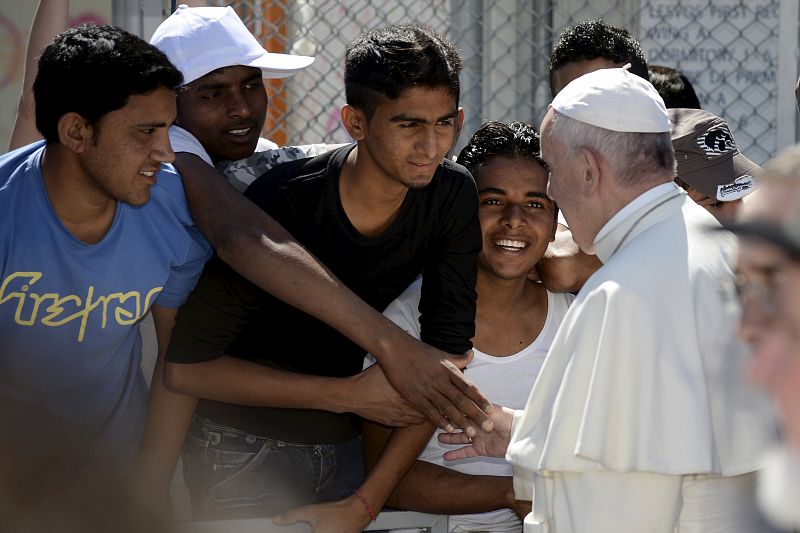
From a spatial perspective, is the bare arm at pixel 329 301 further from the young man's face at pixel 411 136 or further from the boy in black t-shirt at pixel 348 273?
the young man's face at pixel 411 136

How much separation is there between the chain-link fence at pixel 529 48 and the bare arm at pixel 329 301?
2.48m

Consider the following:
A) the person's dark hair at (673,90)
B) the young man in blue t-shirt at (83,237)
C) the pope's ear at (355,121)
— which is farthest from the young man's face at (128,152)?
the person's dark hair at (673,90)

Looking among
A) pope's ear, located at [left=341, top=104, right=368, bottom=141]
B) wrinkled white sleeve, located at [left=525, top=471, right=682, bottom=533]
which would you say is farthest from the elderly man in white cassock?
pope's ear, located at [left=341, top=104, right=368, bottom=141]

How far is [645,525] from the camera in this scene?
2105mm

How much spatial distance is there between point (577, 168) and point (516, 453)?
646 mm

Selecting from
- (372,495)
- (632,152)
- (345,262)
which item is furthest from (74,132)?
(632,152)

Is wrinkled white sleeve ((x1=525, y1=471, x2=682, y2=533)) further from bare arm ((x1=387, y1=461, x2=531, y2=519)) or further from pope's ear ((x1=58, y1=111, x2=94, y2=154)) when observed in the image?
pope's ear ((x1=58, y1=111, x2=94, y2=154))

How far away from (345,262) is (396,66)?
523 mm

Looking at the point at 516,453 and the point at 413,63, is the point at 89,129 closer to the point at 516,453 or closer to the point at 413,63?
the point at 413,63

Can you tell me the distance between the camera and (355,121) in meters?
2.81

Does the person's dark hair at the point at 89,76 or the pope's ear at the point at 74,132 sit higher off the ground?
Answer: the person's dark hair at the point at 89,76

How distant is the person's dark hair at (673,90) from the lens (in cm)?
411

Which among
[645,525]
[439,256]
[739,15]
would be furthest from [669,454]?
[739,15]

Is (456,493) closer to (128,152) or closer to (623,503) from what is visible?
(623,503)
